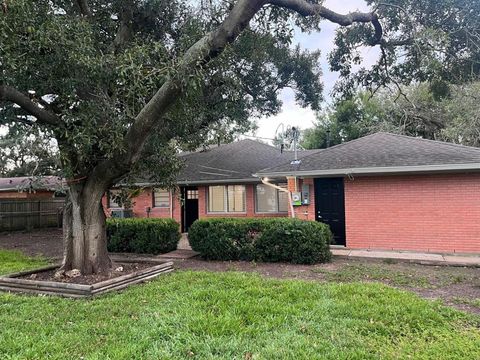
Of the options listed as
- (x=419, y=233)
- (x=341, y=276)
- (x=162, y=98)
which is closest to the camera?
(x=162, y=98)

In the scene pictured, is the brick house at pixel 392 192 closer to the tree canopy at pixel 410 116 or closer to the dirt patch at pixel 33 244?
the tree canopy at pixel 410 116

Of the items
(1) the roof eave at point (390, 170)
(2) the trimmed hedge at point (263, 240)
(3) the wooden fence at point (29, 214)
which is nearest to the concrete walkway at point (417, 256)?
(2) the trimmed hedge at point (263, 240)

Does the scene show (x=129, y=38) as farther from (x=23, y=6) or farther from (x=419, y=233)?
(x=419, y=233)

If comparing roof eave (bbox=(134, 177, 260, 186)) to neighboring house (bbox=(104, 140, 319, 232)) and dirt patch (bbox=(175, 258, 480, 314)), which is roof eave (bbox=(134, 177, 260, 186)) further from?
dirt patch (bbox=(175, 258, 480, 314))

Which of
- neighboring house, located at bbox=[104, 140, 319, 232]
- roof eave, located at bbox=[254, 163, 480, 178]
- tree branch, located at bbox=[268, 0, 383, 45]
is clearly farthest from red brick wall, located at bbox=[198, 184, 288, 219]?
tree branch, located at bbox=[268, 0, 383, 45]

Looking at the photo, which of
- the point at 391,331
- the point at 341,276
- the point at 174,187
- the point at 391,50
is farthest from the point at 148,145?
the point at 391,50

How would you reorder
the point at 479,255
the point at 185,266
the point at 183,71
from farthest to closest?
1. the point at 479,255
2. the point at 185,266
3. the point at 183,71

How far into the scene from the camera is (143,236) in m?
11.1

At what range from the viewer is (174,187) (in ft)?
32.4

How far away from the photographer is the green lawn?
3873mm

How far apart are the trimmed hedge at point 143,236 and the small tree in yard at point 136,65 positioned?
2.41m

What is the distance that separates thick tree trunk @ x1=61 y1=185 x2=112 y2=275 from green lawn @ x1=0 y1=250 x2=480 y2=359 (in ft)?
5.13

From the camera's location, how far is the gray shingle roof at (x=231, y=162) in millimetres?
15125

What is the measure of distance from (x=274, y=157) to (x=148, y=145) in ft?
31.2
